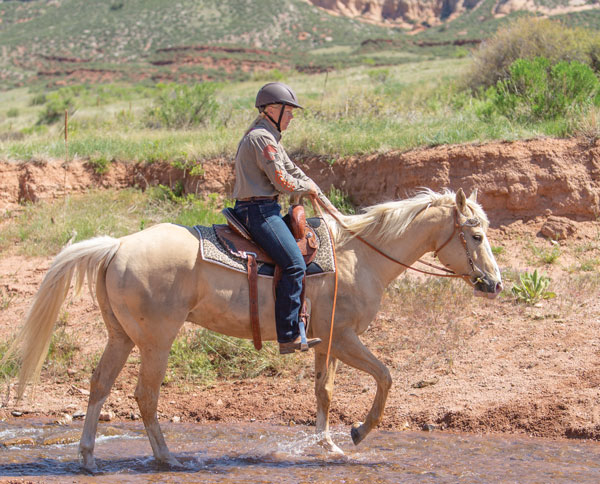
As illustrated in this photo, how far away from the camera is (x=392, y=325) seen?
9.25 meters

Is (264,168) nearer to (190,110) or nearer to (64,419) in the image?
(64,419)

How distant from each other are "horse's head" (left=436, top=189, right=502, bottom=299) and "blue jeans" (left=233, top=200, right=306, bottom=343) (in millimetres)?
1434

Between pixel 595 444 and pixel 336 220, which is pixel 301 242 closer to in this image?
pixel 336 220

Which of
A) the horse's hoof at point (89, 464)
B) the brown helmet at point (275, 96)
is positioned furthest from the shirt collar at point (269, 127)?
the horse's hoof at point (89, 464)

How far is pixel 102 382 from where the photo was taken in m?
5.96

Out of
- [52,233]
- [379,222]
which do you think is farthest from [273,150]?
[52,233]

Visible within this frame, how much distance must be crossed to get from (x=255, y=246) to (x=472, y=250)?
6.29 feet

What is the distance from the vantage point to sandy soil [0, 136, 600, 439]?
293 inches

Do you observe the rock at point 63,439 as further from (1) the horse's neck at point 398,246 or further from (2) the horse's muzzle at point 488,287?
(2) the horse's muzzle at point 488,287

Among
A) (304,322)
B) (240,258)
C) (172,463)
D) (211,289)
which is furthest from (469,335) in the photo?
(172,463)

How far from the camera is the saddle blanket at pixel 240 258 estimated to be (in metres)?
5.89

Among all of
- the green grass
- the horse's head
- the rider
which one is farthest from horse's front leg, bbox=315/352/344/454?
the green grass

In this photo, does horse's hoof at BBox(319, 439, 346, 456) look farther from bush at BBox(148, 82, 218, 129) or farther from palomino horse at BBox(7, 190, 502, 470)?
bush at BBox(148, 82, 218, 129)

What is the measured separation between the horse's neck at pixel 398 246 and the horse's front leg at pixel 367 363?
0.65 metres
